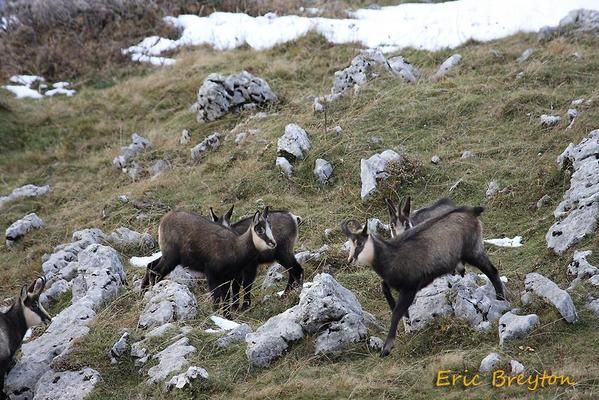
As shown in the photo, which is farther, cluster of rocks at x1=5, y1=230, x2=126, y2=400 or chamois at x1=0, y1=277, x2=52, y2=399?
chamois at x1=0, y1=277, x2=52, y2=399

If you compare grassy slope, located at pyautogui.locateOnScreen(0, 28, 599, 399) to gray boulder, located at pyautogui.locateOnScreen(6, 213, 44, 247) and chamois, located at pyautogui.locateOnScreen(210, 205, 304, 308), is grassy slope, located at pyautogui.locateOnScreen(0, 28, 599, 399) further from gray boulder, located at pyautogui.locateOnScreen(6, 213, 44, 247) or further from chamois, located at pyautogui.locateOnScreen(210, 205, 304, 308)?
chamois, located at pyautogui.locateOnScreen(210, 205, 304, 308)

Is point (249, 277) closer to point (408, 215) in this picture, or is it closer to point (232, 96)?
point (408, 215)

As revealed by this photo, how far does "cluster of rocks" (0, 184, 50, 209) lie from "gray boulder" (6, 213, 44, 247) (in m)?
1.68

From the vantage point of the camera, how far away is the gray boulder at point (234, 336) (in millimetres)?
8328

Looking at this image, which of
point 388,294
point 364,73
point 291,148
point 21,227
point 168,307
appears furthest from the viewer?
point 364,73

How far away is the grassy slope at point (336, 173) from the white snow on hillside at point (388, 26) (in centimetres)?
102

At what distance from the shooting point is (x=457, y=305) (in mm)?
8203

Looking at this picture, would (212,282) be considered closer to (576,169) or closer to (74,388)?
(74,388)

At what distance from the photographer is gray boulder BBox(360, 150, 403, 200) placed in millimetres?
12641

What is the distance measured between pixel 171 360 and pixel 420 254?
285 cm

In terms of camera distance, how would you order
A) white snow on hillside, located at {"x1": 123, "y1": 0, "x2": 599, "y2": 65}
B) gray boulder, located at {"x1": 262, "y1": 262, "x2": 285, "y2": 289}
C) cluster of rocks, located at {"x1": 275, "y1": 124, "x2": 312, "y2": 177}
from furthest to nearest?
white snow on hillside, located at {"x1": 123, "y1": 0, "x2": 599, "y2": 65} → cluster of rocks, located at {"x1": 275, "y1": 124, "x2": 312, "y2": 177} → gray boulder, located at {"x1": 262, "y1": 262, "x2": 285, "y2": 289}

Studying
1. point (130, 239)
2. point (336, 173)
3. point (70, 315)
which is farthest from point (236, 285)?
point (336, 173)

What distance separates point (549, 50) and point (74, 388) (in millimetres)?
12298

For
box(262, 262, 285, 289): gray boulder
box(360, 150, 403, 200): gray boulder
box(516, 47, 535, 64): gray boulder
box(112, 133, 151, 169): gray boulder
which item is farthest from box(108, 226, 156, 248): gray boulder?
box(516, 47, 535, 64): gray boulder
